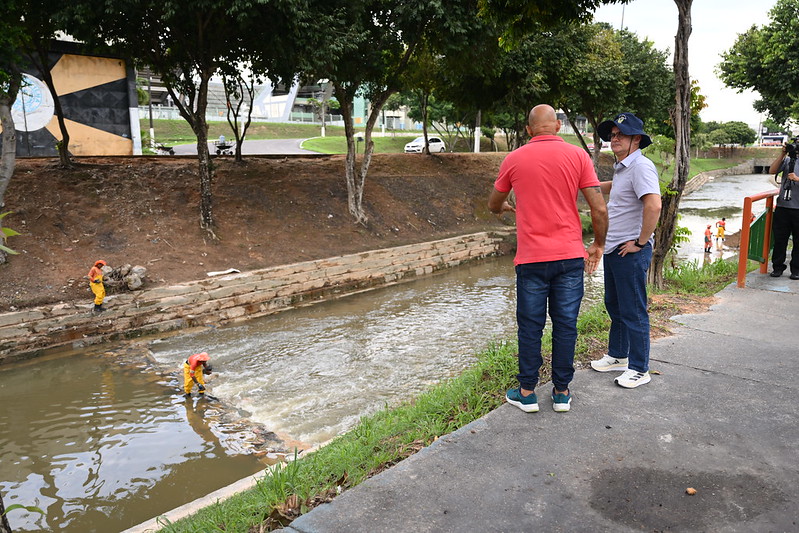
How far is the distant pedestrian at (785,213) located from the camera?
22.2ft

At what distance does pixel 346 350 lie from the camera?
348 inches

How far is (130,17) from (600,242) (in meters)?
11.8

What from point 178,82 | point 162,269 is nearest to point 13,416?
point 162,269

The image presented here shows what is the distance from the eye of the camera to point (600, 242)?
355cm

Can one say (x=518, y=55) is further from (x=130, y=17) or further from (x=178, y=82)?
(x=130, y=17)

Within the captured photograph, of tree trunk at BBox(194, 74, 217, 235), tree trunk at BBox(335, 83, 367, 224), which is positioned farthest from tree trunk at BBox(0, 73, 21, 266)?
tree trunk at BBox(335, 83, 367, 224)

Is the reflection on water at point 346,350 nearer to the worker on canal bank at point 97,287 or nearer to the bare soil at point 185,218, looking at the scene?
the worker on canal bank at point 97,287

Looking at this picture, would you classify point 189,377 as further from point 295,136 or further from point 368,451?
point 295,136

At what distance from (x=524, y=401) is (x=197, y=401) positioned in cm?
474

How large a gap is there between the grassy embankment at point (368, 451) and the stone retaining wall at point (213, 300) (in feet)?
21.7

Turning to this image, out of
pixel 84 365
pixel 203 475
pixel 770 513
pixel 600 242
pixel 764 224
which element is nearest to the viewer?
pixel 770 513

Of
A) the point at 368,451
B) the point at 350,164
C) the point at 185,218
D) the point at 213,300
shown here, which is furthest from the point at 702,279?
the point at 185,218

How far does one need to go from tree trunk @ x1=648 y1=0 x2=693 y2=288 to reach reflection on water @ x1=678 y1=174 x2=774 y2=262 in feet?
19.1

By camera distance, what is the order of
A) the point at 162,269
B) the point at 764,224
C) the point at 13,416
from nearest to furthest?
the point at 13,416 → the point at 764,224 → the point at 162,269
